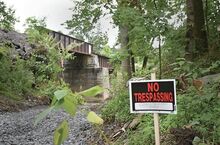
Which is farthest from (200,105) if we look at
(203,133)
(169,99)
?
(169,99)

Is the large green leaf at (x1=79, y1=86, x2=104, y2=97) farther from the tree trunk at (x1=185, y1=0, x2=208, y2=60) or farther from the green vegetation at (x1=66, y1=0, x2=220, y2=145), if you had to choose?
the tree trunk at (x1=185, y1=0, x2=208, y2=60)

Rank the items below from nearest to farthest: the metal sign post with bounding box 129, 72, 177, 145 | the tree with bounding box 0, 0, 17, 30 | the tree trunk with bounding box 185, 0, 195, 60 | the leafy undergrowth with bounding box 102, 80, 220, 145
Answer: the metal sign post with bounding box 129, 72, 177, 145 < the leafy undergrowth with bounding box 102, 80, 220, 145 < the tree trunk with bounding box 185, 0, 195, 60 < the tree with bounding box 0, 0, 17, 30

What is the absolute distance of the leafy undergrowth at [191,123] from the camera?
10.4 feet

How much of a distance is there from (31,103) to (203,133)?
1043 centimetres

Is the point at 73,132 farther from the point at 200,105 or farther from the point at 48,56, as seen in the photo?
the point at 48,56

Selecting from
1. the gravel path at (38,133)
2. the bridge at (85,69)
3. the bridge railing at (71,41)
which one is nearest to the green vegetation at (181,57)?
the gravel path at (38,133)

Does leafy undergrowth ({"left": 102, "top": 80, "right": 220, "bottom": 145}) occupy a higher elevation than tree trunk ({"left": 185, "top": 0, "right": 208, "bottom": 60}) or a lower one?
lower

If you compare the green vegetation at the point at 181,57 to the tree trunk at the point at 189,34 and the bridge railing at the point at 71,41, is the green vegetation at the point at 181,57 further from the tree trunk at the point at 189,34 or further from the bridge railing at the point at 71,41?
the bridge railing at the point at 71,41

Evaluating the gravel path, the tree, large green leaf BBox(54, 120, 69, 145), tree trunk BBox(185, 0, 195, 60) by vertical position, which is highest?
the tree

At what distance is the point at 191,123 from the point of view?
3.38 m

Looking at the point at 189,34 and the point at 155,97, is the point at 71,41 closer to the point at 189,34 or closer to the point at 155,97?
the point at 189,34

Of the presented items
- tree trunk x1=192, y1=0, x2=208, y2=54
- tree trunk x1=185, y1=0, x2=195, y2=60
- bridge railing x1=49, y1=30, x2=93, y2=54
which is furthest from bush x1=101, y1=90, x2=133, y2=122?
bridge railing x1=49, y1=30, x2=93, y2=54

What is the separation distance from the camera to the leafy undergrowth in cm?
316

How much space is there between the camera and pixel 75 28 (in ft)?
32.8
